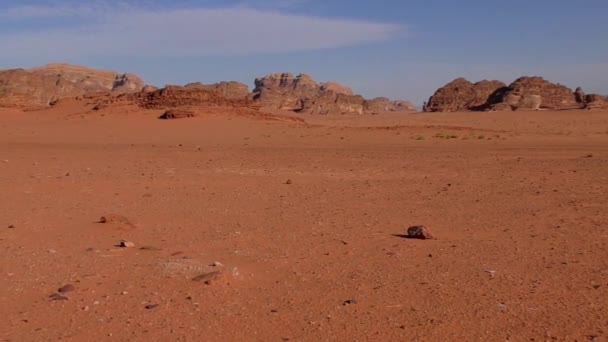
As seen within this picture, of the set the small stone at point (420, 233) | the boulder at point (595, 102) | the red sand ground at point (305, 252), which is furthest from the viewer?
the boulder at point (595, 102)

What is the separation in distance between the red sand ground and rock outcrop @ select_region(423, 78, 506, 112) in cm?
5257

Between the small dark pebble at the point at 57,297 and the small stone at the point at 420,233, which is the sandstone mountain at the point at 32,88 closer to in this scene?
the small stone at the point at 420,233

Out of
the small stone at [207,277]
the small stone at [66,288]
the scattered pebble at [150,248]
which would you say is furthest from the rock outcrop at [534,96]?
the small stone at [66,288]

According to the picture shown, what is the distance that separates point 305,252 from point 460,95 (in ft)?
211

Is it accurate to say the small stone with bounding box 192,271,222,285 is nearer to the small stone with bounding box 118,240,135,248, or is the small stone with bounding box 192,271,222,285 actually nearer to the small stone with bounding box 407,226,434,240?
the small stone with bounding box 118,240,135,248

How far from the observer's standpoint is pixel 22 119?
110 feet

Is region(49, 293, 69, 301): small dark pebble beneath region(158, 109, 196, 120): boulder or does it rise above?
above

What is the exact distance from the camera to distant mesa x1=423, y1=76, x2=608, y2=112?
58.7 meters

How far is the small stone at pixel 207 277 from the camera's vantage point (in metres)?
5.29

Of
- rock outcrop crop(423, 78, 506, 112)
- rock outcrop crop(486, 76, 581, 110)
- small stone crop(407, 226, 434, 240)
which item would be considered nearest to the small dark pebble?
small stone crop(407, 226, 434, 240)

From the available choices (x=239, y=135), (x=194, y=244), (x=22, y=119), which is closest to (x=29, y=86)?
(x=22, y=119)

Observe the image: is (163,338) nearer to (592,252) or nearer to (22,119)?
(592,252)

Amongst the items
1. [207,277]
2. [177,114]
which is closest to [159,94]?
[177,114]

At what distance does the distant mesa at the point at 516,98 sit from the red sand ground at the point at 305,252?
46.1 m
